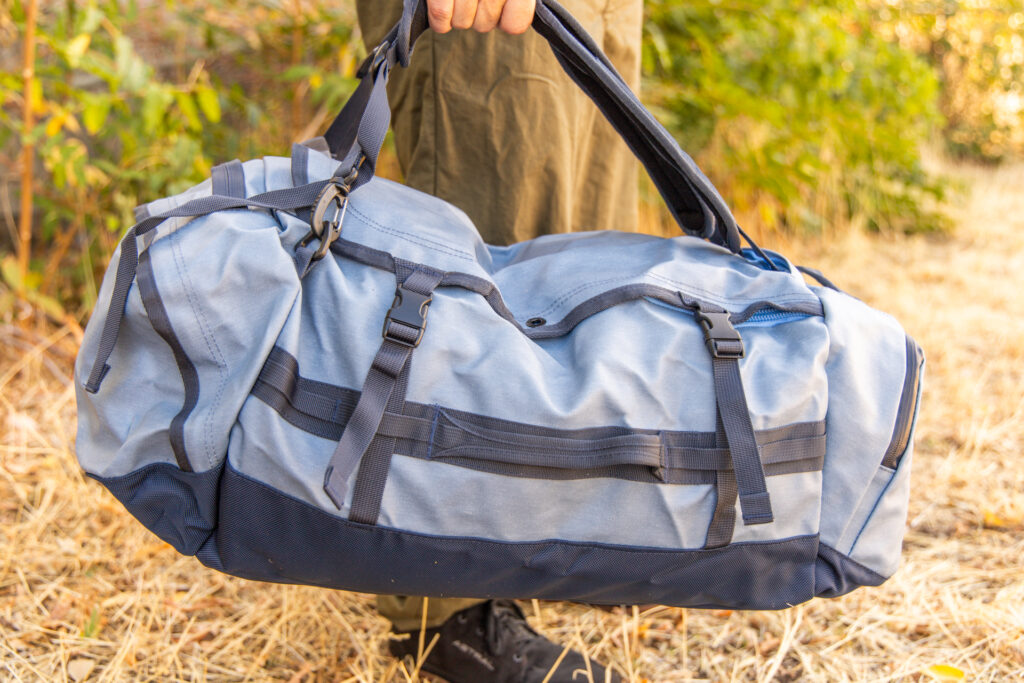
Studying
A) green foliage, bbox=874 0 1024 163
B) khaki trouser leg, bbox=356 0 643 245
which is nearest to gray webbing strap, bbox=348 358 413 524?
khaki trouser leg, bbox=356 0 643 245

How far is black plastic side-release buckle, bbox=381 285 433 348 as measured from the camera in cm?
92

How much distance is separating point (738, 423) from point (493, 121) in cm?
67

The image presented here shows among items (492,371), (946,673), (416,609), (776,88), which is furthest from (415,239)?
(776,88)

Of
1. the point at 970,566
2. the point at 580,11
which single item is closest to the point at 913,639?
the point at 970,566

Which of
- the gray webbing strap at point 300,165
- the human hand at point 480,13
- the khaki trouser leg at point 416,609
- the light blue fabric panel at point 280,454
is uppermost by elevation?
the human hand at point 480,13

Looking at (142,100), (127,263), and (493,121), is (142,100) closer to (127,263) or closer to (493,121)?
(493,121)

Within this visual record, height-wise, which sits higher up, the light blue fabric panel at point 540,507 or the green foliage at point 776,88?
the green foliage at point 776,88

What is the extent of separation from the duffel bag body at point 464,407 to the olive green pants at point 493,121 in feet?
0.66

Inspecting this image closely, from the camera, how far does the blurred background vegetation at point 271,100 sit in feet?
6.62

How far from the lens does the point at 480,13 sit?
108cm

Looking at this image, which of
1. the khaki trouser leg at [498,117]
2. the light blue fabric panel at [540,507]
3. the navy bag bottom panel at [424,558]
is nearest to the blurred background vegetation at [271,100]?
the khaki trouser leg at [498,117]

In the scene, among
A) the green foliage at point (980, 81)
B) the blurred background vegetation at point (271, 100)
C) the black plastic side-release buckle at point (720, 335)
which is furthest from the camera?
the green foliage at point (980, 81)

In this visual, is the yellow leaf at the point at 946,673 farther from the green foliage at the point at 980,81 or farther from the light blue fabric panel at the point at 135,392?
the green foliage at the point at 980,81

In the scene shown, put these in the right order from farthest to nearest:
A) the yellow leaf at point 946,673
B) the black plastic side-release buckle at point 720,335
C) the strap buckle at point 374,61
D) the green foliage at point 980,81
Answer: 1. the green foliage at point 980,81
2. the yellow leaf at point 946,673
3. the strap buckle at point 374,61
4. the black plastic side-release buckle at point 720,335
